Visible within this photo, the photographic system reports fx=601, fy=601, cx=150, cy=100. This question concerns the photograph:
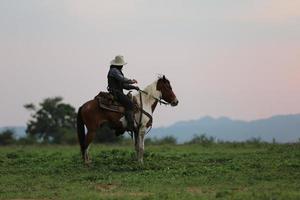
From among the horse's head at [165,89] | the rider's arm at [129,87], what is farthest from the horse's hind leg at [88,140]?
the horse's head at [165,89]

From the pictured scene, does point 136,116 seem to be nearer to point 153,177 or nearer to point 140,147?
point 140,147

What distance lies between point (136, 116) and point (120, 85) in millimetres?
936

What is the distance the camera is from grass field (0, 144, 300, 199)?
442 inches

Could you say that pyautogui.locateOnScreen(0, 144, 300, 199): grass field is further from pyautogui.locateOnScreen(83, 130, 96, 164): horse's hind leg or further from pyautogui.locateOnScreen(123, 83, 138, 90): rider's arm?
pyautogui.locateOnScreen(123, 83, 138, 90): rider's arm

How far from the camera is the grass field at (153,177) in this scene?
11.2 metres

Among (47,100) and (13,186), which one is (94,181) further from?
(47,100)

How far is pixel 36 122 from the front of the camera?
164 ft

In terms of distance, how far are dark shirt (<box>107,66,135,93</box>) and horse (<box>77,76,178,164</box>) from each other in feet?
1.75

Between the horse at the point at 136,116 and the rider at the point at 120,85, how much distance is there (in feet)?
0.79

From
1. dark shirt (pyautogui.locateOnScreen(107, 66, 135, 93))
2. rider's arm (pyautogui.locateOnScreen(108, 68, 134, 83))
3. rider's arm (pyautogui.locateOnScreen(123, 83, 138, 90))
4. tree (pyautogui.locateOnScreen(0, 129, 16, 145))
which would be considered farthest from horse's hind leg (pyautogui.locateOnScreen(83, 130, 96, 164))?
tree (pyautogui.locateOnScreen(0, 129, 16, 145))

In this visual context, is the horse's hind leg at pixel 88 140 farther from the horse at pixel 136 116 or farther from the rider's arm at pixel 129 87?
the rider's arm at pixel 129 87

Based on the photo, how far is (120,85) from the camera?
51.6 ft

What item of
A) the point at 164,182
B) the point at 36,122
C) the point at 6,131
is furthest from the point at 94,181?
the point at 36,122

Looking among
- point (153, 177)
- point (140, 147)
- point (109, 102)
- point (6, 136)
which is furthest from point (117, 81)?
point (6, 136)
